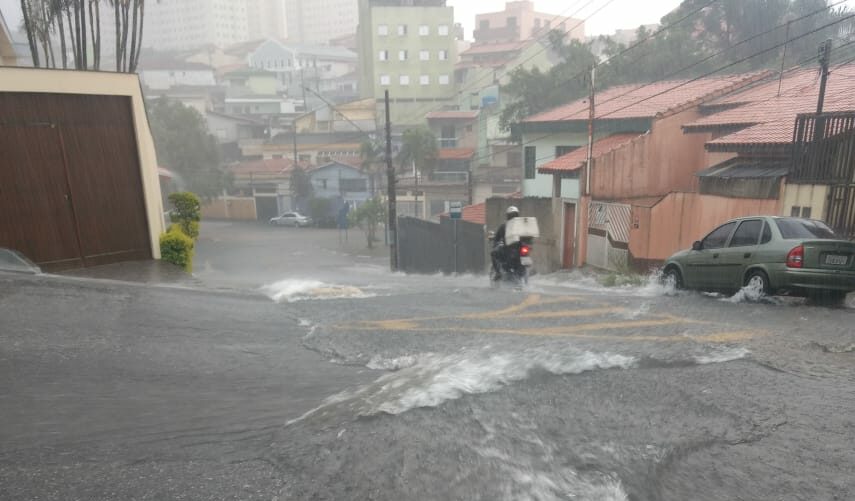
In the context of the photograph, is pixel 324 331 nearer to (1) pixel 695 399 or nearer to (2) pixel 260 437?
(2) pixel 260 437

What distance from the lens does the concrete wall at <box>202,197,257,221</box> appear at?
54.0 metres

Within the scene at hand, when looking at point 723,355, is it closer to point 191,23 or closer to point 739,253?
point 739,253

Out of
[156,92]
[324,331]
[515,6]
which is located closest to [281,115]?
[156,92]

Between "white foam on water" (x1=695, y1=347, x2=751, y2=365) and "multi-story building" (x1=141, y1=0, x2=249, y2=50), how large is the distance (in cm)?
14375

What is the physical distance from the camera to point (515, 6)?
275 ft

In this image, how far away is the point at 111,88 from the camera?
→ 11.1 m

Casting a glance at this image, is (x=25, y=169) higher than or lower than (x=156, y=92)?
lower

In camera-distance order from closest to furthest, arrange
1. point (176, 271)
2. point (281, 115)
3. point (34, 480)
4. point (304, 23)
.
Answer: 1. point (34, 480)
2. point (176, 271)
3. point (281, 115)
4. point (304, 23)

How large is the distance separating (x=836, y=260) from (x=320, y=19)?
160m

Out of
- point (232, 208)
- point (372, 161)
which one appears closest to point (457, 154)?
point (372, 161)

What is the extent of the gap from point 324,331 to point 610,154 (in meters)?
14.7

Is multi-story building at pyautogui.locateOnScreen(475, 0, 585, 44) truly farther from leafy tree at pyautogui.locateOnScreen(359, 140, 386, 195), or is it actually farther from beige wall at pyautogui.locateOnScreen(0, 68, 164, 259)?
beige wall at pyautogui.locateOnScreen(0, 68, 164, 259)

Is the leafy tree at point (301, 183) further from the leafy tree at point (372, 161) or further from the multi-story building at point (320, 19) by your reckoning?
the multi-story building at point (320, 19)

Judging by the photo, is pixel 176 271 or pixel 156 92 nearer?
pixel 176 271
